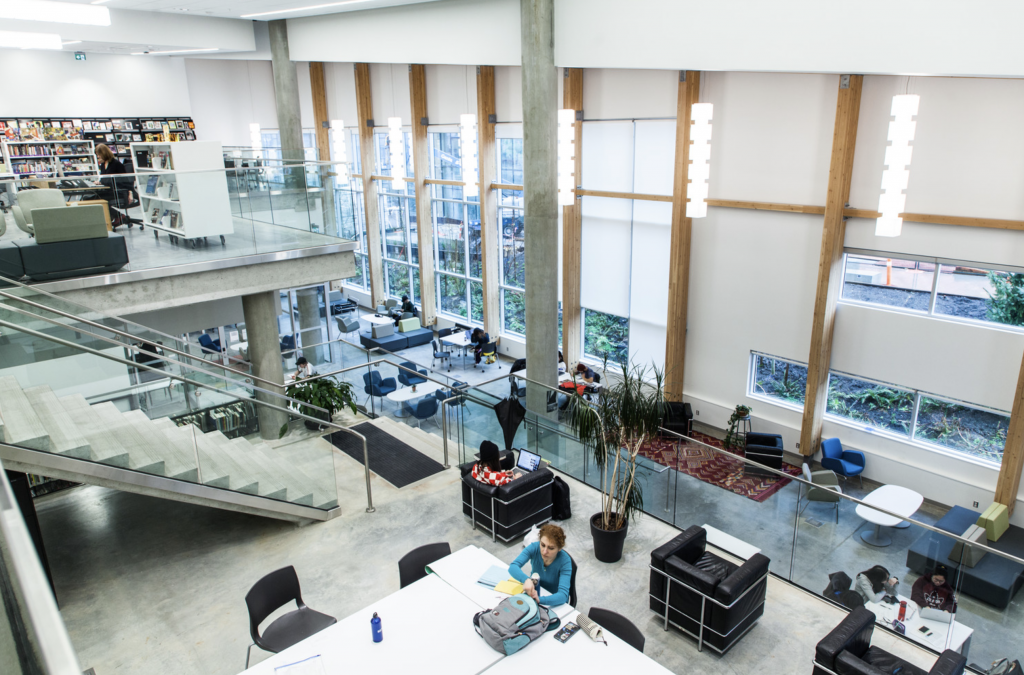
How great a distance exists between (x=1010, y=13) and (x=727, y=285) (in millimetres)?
6218

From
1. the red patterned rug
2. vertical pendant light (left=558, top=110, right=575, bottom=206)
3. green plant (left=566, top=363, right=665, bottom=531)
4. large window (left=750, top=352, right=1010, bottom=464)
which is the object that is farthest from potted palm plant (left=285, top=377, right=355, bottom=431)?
large window (left=750, top=352, right=1010, bottom=464)

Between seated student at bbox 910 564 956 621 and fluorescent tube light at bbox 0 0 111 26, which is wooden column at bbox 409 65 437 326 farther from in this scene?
seated student at bbox 910 564 956 621

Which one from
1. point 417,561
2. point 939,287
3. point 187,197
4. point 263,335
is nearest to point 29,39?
point 187,197

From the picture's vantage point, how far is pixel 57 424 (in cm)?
583

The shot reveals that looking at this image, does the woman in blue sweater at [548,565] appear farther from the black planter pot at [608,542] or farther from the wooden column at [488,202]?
the wooden column at [488,202]

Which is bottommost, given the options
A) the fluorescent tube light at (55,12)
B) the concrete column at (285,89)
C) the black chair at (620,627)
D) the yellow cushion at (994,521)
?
the yellow cushion at (994,521)

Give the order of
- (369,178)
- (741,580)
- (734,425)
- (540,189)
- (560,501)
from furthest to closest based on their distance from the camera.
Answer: (369,178)
(734,425)
(540,189)
(560,501)
(741,580)

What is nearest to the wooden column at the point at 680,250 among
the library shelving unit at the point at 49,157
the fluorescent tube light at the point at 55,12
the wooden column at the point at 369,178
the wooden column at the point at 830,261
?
the wooden column at the point at 830,261

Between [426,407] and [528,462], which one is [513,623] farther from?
[426,407]

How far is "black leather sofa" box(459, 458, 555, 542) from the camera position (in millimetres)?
6840

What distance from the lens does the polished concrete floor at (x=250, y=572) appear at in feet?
18.4

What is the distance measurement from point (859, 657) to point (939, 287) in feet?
21.8

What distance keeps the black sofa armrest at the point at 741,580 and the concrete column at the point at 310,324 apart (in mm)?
12713

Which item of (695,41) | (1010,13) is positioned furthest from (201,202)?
(1010,13)
